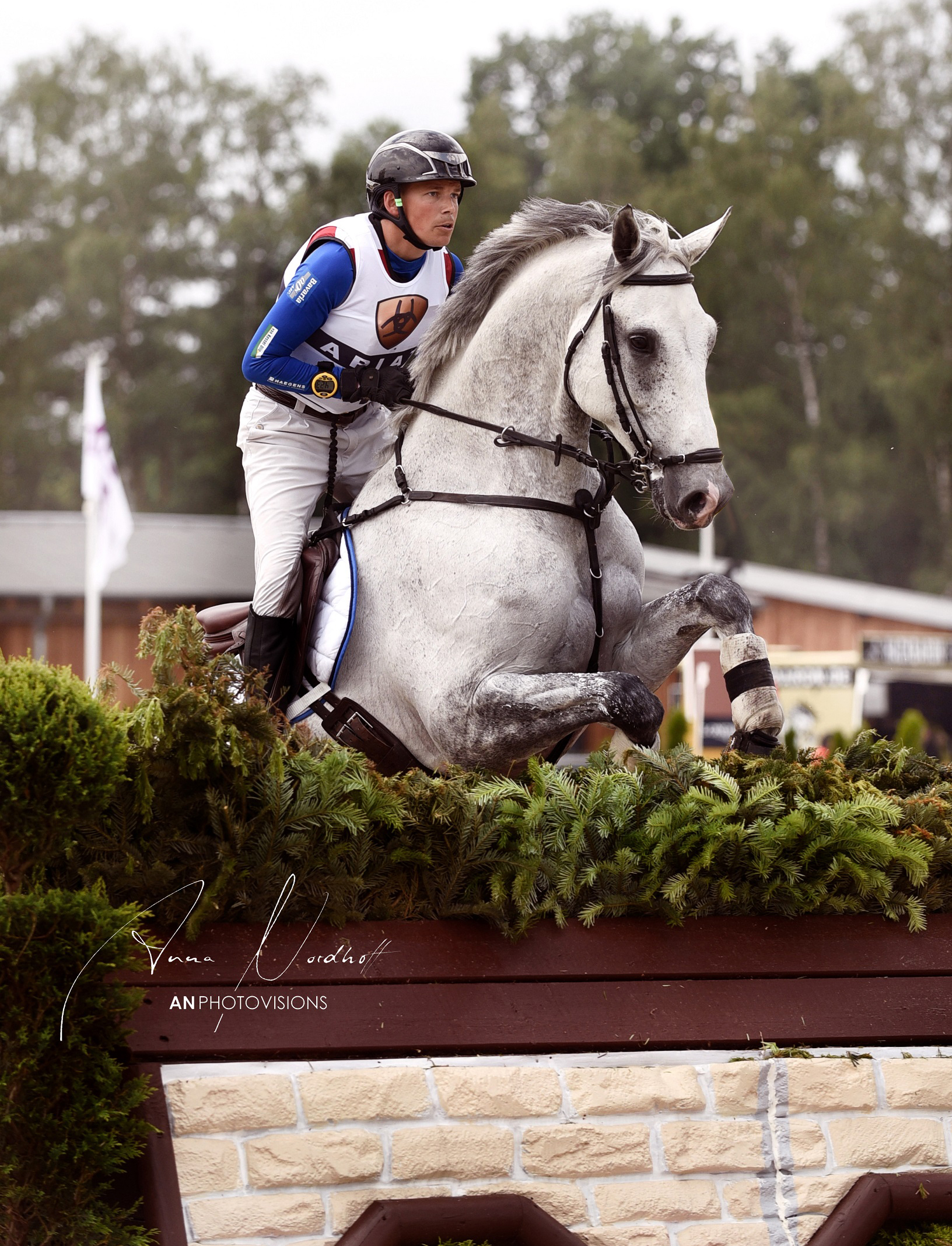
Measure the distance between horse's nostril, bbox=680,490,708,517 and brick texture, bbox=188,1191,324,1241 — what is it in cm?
147

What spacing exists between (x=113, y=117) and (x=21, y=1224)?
77.9 feet

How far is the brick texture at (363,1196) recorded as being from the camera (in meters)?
2.26

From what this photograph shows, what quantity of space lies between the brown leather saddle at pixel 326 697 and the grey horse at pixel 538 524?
4 cm

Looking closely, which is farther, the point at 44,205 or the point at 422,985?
the point at 44,205

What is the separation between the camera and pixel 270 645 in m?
3.15

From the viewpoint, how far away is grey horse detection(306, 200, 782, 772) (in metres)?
2.77

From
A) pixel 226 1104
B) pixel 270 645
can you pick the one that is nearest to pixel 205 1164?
pixel 226 1104

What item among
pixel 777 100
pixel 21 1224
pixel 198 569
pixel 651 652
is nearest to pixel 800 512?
pixel 777 100

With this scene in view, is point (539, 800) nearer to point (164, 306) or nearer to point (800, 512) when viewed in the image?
point (800, 512)

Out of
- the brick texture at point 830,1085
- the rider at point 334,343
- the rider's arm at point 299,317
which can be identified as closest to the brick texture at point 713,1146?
the brick texture at point 830,1085

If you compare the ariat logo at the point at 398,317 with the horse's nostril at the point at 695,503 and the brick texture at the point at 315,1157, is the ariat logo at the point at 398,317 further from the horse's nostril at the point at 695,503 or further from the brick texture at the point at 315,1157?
the brick texture at the point at 315,1157

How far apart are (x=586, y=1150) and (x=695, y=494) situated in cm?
128

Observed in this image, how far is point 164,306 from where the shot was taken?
22922mm
